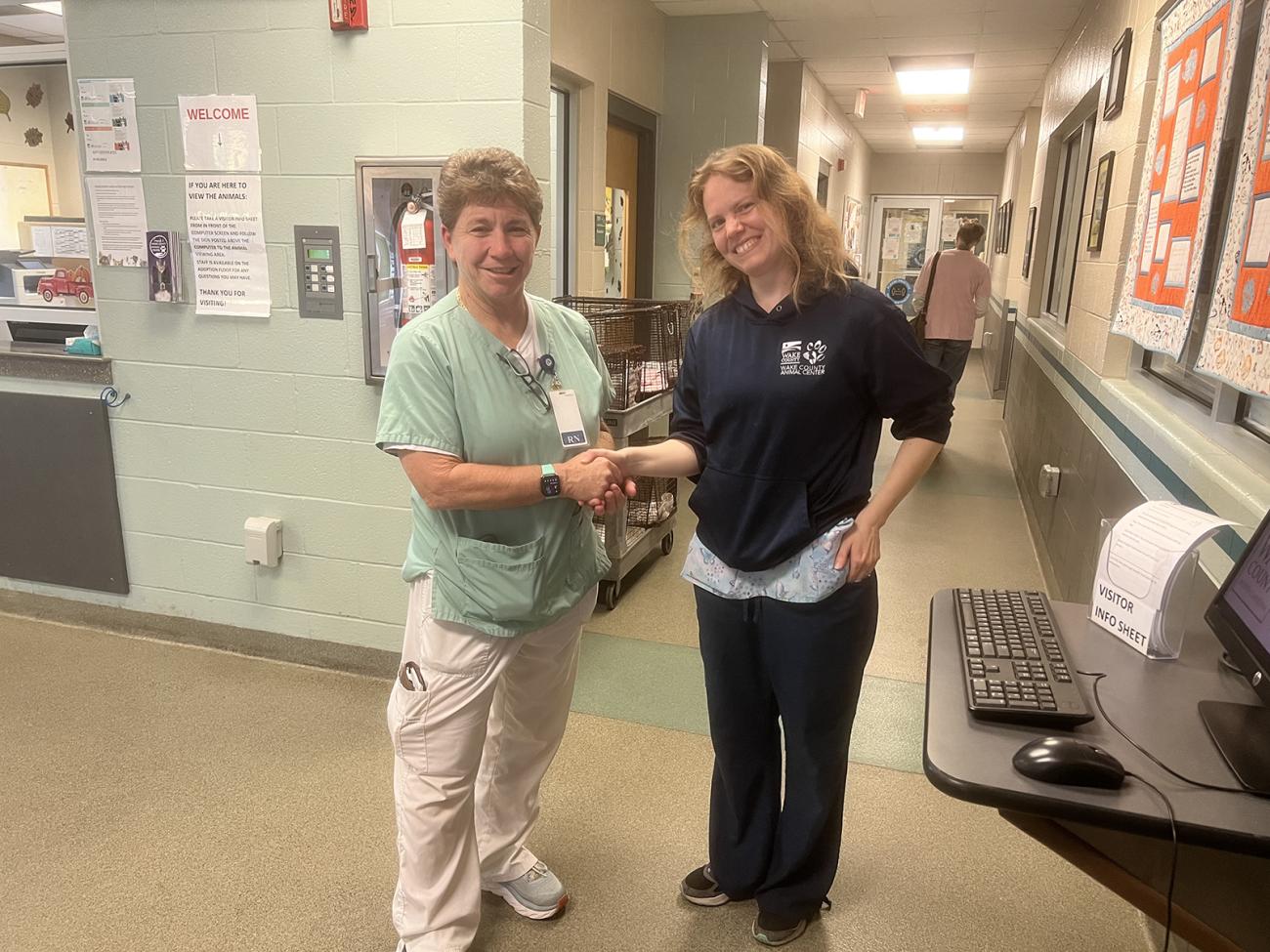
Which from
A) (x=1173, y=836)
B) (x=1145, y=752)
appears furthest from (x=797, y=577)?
(x=1173, y=836)

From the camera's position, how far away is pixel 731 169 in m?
1.48

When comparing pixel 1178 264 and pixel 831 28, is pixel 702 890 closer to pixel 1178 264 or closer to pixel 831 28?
pixel 1178 264

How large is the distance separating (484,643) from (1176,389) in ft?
6.95

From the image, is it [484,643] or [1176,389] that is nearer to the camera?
[484,643]

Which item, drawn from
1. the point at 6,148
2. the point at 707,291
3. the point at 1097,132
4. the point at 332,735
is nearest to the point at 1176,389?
the point at 707,291

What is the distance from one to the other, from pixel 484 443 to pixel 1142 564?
107 centimetres

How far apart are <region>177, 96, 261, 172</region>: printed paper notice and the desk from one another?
2310 millimetres

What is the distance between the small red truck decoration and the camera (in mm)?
3129

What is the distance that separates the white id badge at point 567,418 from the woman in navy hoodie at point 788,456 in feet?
0.27

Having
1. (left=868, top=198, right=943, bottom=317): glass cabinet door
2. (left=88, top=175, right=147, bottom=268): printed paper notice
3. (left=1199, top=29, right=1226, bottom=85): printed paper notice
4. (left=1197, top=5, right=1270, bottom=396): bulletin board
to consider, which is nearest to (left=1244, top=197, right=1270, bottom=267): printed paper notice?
(left=1197, top=5, right=1270, bottom=396): bulletin board

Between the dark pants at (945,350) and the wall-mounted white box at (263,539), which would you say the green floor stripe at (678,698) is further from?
the dark pants at (945,350)

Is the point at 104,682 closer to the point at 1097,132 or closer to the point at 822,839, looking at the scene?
the point at 822,839

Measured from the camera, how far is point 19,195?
420 cm

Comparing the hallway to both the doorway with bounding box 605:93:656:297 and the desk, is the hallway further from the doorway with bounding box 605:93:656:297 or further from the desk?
the doorway with bounding box 605:93:656:297
